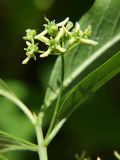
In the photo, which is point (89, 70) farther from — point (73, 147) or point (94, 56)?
point (73, 147)

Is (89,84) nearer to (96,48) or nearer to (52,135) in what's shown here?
(52,135)

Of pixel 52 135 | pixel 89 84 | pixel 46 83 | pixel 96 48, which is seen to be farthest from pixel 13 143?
pixel 46 83

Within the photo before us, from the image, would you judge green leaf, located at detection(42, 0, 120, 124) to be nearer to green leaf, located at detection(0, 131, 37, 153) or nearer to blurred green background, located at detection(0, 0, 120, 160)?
green leaf, located at detection(0, 131, 37, 153)

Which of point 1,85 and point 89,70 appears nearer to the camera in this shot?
point 1,85

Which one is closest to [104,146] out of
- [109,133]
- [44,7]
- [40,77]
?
[109,133]

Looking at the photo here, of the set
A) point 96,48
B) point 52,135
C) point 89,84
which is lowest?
point 52,135

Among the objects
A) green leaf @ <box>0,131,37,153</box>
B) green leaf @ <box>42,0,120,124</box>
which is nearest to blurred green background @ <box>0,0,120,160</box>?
green leaf @ <box>42,0,120,124</box>
